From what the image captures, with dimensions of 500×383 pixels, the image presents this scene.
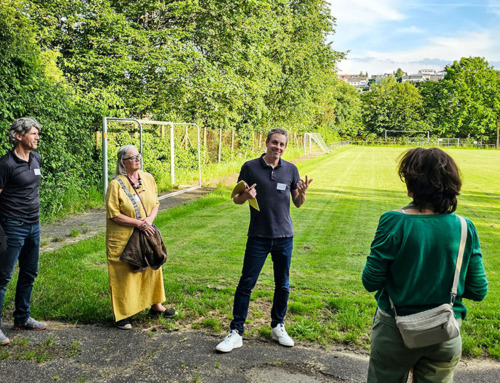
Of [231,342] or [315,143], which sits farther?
[315,143]

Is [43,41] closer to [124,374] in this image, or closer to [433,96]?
[124,374]

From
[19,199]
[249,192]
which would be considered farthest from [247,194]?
[19,199]

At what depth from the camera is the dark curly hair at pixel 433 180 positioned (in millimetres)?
2281

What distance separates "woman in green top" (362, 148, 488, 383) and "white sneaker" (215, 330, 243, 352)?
2016 mm

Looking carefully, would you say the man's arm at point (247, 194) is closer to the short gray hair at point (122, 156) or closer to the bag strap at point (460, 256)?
the short gray hair at point (122, 156)

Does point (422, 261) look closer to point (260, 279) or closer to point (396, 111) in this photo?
point (260, 279)

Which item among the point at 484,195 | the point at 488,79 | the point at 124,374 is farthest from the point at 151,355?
the point at 488,79

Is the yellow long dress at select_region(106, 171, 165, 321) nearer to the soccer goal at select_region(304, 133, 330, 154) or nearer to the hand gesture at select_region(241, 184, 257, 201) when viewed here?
the hand gesture at select_region(241, 184, 257, 201)

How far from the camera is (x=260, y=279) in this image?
6.53 metres

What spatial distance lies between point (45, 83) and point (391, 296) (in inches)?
403

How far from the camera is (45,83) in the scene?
1058 cm

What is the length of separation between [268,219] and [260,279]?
256 cm

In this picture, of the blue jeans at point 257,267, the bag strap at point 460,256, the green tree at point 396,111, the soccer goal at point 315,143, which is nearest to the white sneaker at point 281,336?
the blue jeans at point 257,267

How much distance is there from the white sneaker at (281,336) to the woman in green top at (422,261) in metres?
2.01
